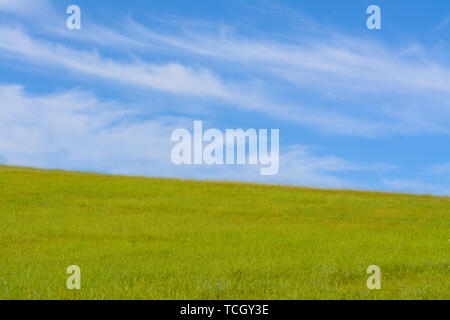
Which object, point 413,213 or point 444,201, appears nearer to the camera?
point 413,213

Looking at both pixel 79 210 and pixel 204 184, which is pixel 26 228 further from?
pixel 204 184

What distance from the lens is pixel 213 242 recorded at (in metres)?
25.2

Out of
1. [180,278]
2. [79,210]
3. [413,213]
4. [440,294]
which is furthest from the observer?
[413,213]

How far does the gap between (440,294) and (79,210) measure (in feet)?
85.9

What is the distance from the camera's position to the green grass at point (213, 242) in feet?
51.6

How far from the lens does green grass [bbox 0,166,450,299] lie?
15719 mm

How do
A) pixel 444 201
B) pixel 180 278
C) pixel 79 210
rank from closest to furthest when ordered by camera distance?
pixel 180 278, pixel 79 210, pixel 444 201

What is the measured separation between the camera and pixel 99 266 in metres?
19.1

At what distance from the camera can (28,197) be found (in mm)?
42188

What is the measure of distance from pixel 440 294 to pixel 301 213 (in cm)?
2383
